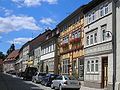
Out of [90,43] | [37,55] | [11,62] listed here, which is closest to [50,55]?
[37,55]

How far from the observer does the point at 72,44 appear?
49188 millimetres

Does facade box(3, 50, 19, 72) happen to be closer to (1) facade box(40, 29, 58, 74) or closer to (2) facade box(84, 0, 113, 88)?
(1) facade box(40, 29, 58, 74)

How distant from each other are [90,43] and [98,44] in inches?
133

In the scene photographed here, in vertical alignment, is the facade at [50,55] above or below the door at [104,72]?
above

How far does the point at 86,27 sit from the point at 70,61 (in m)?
9.99

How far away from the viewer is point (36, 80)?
52031 mm

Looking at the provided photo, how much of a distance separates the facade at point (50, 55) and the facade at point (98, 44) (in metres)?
20.2

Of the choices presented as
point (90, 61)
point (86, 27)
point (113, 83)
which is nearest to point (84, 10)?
point (86, 27)

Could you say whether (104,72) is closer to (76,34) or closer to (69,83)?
(69,83)

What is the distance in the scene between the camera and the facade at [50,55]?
203 ft

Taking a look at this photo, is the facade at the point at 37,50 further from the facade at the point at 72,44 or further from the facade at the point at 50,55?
the facade at the point at 72,44

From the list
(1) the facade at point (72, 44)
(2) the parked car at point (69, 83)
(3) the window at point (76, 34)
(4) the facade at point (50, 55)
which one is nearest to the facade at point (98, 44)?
(1) the facade at point (72, 44)

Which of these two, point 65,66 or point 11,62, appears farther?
point 11,62

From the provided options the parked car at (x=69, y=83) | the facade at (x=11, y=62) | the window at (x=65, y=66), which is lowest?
the parked car at (x=69, y=83)
